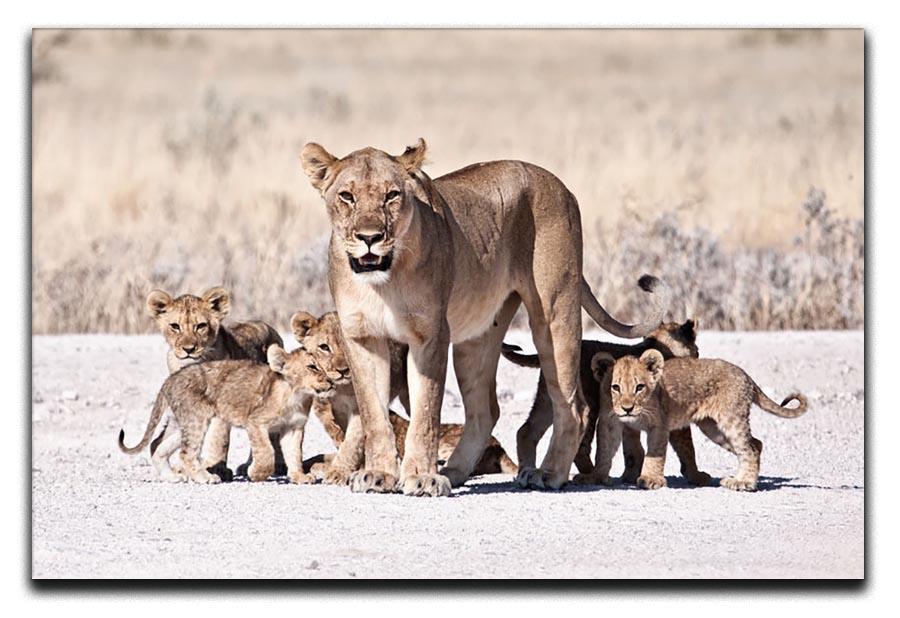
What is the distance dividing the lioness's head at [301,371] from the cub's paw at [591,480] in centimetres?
149

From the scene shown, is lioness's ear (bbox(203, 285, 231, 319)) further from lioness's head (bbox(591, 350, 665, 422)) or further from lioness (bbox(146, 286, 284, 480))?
lioness's head (bbox(591, 350, 665, 422))

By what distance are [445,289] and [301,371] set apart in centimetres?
109

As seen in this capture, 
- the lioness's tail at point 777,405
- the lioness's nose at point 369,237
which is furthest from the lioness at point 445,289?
the lioness's tail at point 777,405

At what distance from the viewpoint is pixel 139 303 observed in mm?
17000

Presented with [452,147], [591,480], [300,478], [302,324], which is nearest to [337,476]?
[300,478]

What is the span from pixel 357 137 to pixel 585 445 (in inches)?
525

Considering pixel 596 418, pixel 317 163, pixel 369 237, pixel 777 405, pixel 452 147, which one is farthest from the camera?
pixel 452 147

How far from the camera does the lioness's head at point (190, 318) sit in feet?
39.3

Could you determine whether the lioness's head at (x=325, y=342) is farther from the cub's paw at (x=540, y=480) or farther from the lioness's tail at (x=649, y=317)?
the lioness's tail at (x=649, y=317)

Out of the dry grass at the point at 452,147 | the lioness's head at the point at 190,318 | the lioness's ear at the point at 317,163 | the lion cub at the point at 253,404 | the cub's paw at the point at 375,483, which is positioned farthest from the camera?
the dry grass at the point at 452,147

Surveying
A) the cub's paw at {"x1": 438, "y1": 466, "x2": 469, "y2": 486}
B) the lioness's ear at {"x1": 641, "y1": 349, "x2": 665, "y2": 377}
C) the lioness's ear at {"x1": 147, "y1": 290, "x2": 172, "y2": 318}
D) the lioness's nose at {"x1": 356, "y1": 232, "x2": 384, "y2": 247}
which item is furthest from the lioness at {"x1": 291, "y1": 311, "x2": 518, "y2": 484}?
the lioness's ear at {"x1": 641, "y1": 349, "x2": 665, "y2": 377}

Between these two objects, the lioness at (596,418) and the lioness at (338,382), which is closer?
the lioness at (338,382)

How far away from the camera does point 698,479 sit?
11.7m

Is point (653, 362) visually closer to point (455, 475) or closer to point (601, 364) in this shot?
point (601, 364)
